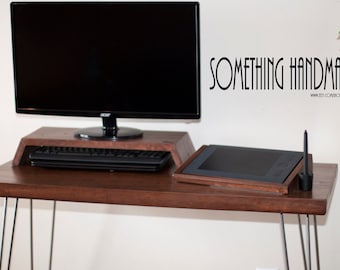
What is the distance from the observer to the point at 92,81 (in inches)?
93.8

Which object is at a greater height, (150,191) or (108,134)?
(108,134)

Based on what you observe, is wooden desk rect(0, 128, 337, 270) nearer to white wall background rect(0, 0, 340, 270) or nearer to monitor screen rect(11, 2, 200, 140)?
monitor screen rect(11, 2, 200, 140)

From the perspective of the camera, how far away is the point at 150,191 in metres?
2.04

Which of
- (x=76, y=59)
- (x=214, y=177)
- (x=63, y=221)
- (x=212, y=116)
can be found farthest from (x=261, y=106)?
(x=63, y=221)

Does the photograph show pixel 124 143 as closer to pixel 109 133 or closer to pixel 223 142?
pixel 109 133

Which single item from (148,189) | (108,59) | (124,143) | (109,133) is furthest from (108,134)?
(148,189)

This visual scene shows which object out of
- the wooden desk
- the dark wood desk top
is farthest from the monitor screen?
the dark wood desk top

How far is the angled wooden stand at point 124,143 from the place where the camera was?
2266 millimetres

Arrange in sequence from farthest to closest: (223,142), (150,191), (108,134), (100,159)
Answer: (223,142) < (108,134) < (100,159) < (150,191)

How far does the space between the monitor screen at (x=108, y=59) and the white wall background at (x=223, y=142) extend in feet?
0.87

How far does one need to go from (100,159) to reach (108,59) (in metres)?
0.36

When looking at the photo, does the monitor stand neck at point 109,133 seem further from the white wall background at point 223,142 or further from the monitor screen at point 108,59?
the white wall background at point 223,142

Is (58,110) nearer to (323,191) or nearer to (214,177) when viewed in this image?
(214,177)

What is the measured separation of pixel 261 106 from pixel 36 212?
3.42 ft
